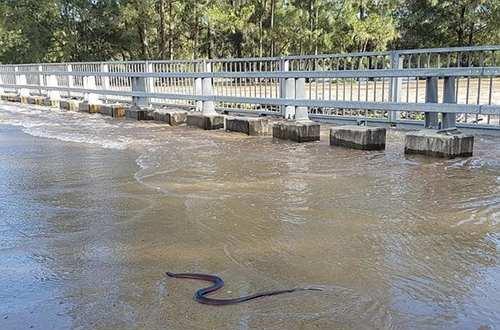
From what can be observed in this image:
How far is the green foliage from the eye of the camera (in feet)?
108

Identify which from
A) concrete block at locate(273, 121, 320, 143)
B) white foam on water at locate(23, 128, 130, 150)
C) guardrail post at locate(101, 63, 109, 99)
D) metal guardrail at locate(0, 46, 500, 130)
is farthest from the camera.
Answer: guardrail post at locate(101, 63, 109, 99)

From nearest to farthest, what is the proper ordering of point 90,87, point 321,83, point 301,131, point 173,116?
point 301,131 → point 321,83 → point 173,116 → point 90,87

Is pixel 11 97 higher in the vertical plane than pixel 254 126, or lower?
higher

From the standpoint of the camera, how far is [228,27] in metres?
A: 32.0

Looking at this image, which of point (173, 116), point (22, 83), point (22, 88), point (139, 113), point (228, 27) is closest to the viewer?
point (173, 116)

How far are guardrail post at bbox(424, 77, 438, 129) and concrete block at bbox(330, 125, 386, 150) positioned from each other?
2.23ft

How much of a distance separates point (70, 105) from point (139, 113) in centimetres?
473

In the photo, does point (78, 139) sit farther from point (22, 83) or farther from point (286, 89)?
point (22, 83)

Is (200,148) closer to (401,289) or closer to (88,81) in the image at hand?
(401,289)

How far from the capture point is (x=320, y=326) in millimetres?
2717

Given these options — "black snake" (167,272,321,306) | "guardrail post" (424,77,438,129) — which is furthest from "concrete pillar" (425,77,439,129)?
"black snake" (167,272,321,306)

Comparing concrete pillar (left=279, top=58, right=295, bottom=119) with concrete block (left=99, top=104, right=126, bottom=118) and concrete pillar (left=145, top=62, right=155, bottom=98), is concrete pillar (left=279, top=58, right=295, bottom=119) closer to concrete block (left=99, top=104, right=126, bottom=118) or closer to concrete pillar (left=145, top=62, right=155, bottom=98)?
concrete pillar (left=145, top=62, right=155, bottom=98)

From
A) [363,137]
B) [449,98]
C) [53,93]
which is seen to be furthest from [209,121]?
[53,93]

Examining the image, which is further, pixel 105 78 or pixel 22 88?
pixel 22 88
